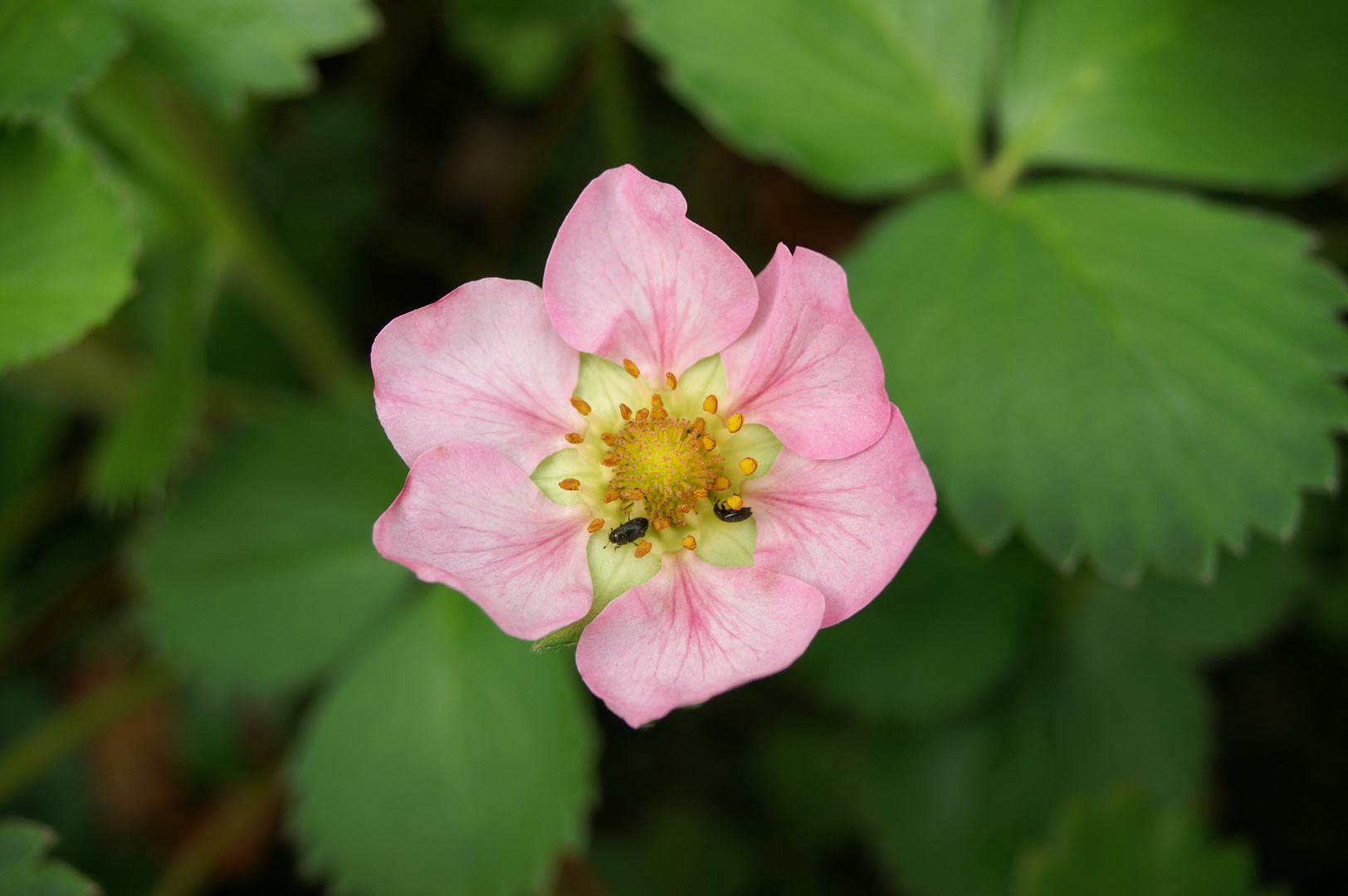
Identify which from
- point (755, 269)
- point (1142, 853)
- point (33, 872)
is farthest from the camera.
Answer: point (755, 269)

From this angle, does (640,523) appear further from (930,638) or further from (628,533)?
(930,638)

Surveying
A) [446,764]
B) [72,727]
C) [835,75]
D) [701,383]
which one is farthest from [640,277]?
[72,727]

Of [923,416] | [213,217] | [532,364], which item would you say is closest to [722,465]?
[532,364]

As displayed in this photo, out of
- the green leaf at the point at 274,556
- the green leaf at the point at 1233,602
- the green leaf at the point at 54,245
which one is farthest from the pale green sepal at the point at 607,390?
the green leaf at the point at 1233,602

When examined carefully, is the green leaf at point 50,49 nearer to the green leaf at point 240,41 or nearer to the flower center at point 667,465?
the green leaf at point 240,41

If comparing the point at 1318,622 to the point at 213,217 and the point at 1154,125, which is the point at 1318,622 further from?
the point at 213,217

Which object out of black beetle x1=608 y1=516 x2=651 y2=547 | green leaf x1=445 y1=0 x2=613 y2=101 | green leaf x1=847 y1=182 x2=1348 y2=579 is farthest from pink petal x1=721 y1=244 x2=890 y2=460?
green leaf x1=445 y1=0 x2=613 y2=101
